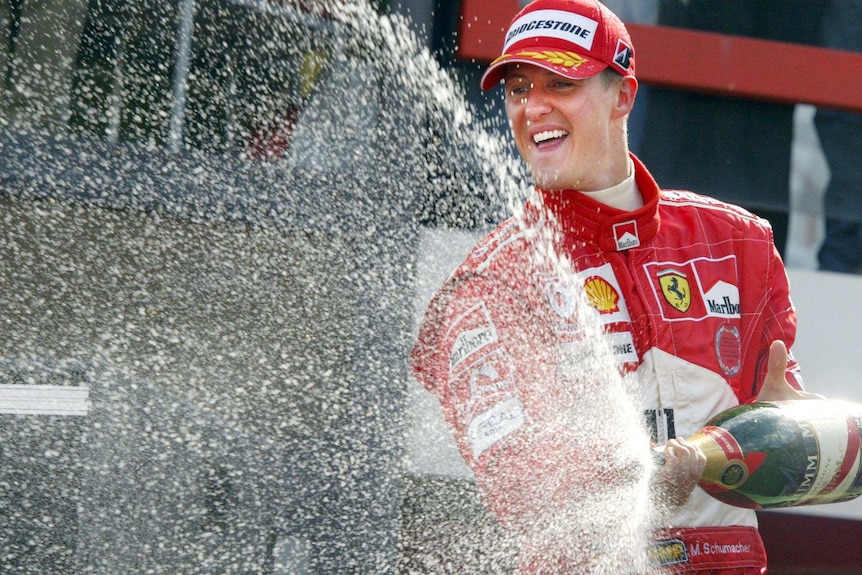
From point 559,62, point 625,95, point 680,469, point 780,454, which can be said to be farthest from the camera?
point 625,95

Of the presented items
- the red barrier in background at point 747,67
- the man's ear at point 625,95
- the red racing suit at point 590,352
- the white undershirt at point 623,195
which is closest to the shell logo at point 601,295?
the red racing suit at point 590,352

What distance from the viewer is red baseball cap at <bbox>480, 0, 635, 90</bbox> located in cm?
206

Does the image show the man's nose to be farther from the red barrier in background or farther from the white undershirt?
the red barrier in background

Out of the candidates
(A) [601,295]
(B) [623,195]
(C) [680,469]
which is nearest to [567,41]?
(B) [623,195]

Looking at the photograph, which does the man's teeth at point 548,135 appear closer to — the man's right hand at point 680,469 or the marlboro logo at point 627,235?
the marlboro logo at point 627,235

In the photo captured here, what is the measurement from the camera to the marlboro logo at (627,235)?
1979 mm

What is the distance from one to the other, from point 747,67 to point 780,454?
93.0 inches

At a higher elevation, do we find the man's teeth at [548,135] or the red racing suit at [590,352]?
the man's teeth at [548,135]

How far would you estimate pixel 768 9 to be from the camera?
394cm

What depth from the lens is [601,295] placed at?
1.99 metres

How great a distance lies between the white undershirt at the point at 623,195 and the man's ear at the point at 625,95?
0.12 metres

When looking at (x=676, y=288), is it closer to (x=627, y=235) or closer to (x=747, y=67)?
(x=627, y=235)

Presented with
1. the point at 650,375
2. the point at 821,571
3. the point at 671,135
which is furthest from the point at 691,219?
the point at 821,571

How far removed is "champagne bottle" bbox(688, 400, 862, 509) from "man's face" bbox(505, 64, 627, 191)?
56 centimetres
